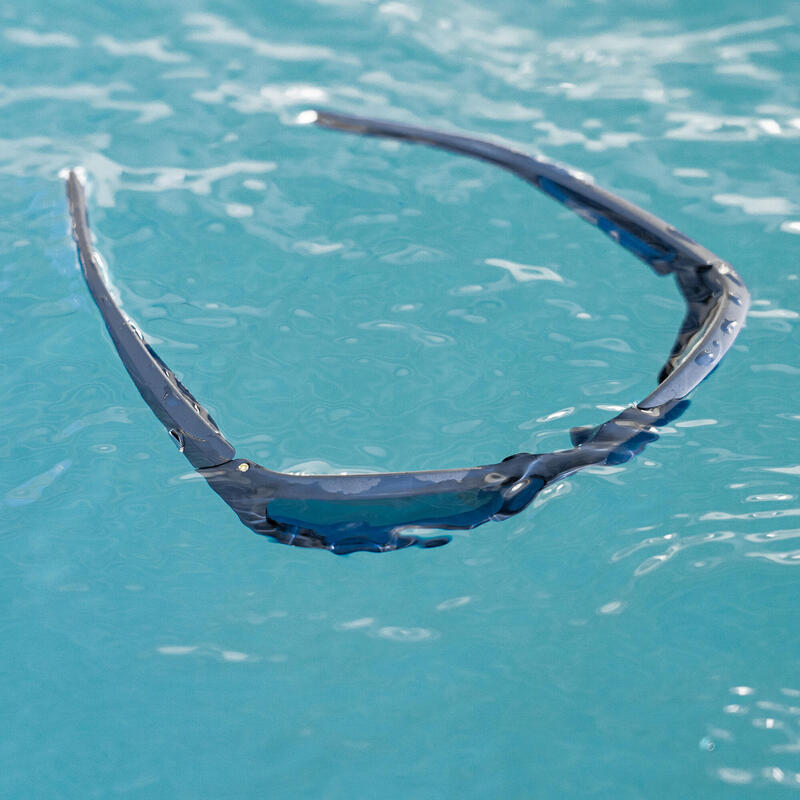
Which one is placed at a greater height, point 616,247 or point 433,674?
point 616,247

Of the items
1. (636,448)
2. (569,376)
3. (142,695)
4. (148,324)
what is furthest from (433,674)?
(148,324)

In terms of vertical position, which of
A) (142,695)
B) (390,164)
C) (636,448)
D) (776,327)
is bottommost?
(142,695)

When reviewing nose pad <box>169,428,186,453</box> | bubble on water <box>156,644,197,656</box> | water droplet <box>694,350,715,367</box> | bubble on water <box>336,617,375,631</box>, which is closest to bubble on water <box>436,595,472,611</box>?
bubble on water <box>336,617,375,631</box>

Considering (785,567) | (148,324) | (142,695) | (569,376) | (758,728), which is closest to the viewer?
(758,728)

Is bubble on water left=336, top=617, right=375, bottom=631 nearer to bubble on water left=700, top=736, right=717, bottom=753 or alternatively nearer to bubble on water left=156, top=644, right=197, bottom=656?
bubble on water left=156, top=644, right=197, bottom=656

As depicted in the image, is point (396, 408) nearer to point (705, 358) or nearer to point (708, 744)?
point (705, 358)

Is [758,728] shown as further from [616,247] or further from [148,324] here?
[148,324]

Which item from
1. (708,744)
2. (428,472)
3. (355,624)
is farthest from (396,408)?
(708,744)

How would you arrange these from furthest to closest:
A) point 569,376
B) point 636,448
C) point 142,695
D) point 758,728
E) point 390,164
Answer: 1. point 390,164
2. point 569,376
3. point 636,448
4. point 142,695
5. point 758,728
